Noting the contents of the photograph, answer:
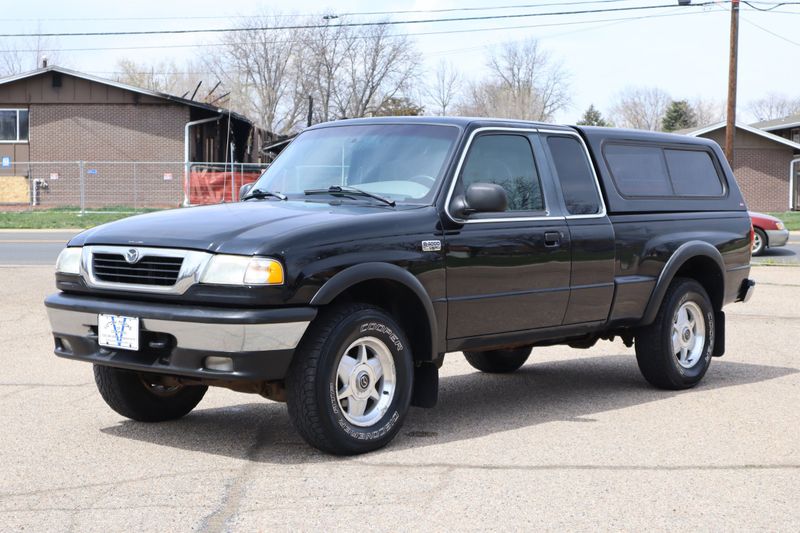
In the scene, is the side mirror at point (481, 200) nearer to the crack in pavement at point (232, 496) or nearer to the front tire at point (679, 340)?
the crack in pavement at point (232, 496)

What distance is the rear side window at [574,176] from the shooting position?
297 inches

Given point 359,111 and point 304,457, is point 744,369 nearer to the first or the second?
point 304,457

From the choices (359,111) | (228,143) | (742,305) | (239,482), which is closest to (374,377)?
(239,482)

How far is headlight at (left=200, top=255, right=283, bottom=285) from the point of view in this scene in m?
5.59

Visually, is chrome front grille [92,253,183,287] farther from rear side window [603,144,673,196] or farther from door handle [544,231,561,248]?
rear side window [603,144,673,196]

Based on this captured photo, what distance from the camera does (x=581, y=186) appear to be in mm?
7664

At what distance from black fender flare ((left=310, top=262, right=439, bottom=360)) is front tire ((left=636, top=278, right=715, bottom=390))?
2.38 meters

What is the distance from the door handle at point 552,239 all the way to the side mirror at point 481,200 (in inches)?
24.5

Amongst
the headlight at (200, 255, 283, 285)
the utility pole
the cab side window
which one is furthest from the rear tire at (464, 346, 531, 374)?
the utility pole

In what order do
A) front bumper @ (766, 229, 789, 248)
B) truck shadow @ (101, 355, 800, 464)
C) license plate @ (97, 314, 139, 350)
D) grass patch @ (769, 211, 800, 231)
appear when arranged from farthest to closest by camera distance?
grass patch @ (769, 211, 800, 231)
front bumper @ (766, 229, 789, 248)
truck shadow @ (101, 355, 800, 464)
license plate @ (97, 314, 139, 350)

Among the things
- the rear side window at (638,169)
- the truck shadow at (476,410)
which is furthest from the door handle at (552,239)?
the truck shadow at (476,410)

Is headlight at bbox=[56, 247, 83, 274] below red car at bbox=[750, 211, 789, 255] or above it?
above

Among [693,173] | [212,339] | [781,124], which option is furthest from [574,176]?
[781,124]

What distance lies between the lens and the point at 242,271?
18.4ft
